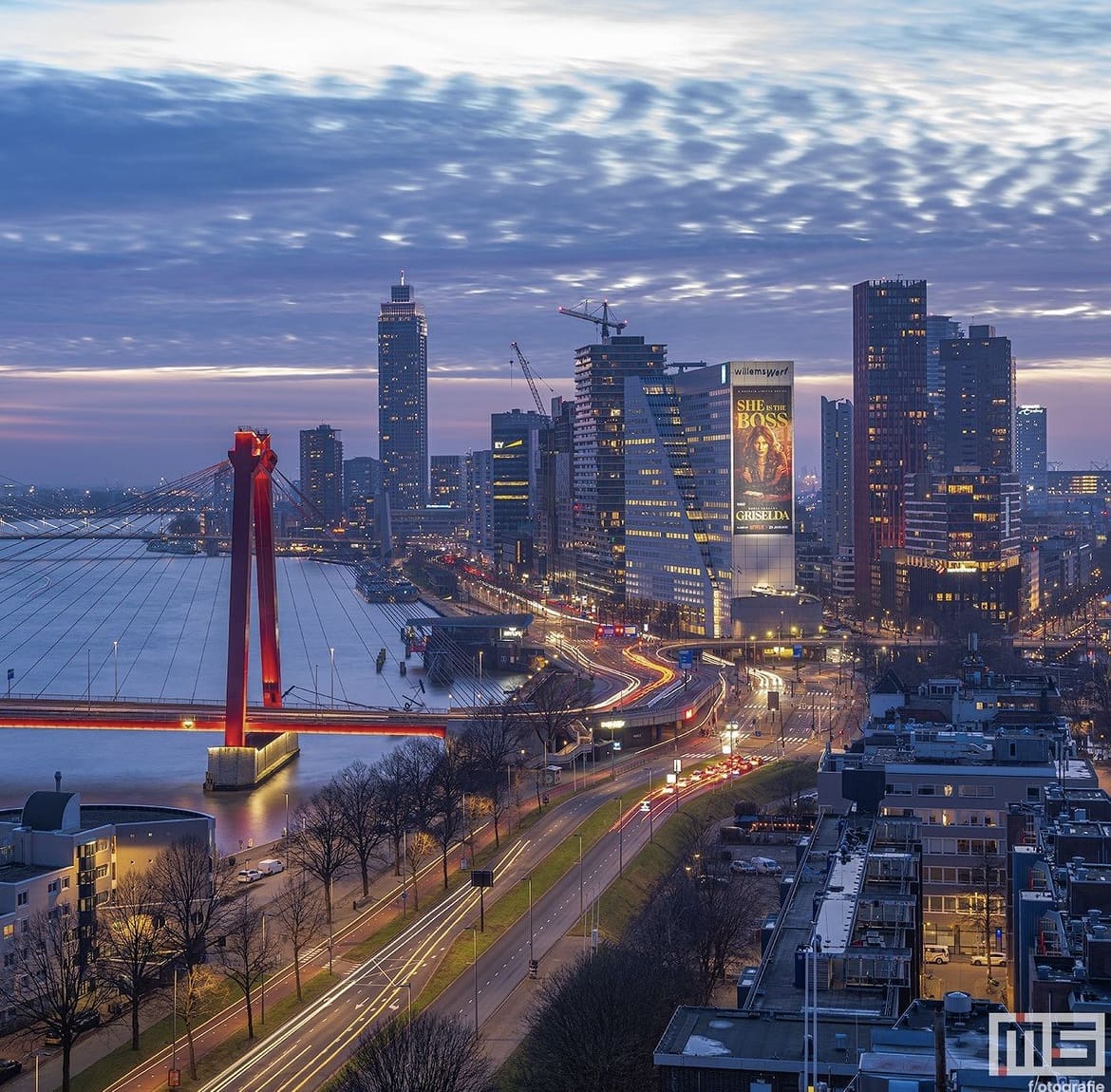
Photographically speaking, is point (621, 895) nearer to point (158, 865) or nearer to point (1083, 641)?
point (158, 865)

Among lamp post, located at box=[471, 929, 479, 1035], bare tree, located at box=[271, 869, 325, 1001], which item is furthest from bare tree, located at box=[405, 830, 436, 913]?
lamp post, located at box=[471, 929, 479, 1035]

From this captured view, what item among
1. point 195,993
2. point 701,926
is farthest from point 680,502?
point 195,993

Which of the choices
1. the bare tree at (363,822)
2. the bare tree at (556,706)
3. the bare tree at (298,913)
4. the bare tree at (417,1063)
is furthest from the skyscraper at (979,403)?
the bare tree at (417,1063)

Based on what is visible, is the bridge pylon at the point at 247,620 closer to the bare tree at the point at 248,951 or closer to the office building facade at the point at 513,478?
the bare tree at the point at 248,951

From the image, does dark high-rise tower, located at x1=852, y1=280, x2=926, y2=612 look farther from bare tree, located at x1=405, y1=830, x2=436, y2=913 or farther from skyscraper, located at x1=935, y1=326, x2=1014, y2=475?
bare tree, located at x1=405, y1=830, x2=436, y2=913

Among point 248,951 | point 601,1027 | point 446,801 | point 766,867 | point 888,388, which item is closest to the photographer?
point 601,1027

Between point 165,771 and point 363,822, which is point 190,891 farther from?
point 165,771
